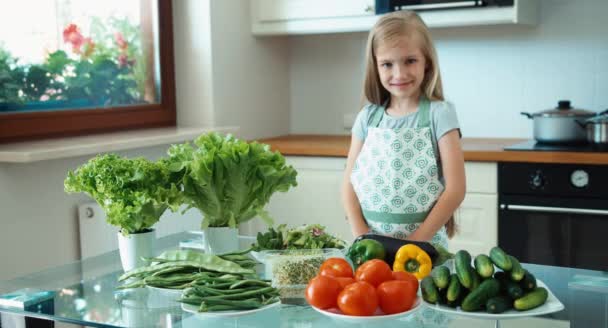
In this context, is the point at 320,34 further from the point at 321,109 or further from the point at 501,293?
the point at 501,293

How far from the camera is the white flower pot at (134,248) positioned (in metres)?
1.74

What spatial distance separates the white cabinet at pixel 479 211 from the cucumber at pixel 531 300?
1.76 meters

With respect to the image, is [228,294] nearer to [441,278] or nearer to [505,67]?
[441,278]

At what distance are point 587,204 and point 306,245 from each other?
1.62 m

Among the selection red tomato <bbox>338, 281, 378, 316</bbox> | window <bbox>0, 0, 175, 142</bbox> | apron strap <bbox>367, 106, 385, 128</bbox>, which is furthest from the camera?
window <bbox>0, 0, 175, 142</bbox>

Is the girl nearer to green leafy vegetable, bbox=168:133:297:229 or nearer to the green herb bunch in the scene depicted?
green leafy vegetable, bbox=168:133:297:229

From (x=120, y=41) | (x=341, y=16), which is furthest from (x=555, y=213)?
(x=120, y=41)

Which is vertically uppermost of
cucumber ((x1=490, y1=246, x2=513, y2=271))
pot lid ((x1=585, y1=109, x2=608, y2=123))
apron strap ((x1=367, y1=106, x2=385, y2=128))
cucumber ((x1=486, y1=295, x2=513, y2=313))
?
apron strap ((x1=367, y1=106, x2=385, y2=128))

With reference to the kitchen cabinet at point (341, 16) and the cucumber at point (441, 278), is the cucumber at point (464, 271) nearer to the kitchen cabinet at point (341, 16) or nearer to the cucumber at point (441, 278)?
the cucumber at point (441, 278)

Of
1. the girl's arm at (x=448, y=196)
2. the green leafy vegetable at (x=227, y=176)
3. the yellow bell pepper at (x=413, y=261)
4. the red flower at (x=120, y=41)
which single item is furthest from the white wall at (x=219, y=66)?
the yellow bell pepper at (x=413, y=261)

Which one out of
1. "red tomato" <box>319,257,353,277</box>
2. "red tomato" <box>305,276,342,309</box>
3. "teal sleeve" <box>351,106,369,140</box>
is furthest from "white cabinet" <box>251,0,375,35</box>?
"red tomato" <box>305,276,342,309</box>

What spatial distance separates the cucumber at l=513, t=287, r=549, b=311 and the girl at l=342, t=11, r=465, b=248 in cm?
75

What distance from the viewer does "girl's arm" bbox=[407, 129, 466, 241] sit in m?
2.15

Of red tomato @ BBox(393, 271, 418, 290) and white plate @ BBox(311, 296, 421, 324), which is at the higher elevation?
red tomato @ BBox(393, 271, 418, 290)
